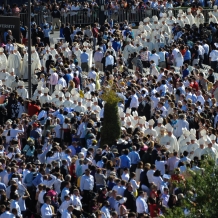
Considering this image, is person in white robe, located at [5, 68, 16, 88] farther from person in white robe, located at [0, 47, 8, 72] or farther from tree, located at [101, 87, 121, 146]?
tree, located at [101, 87, 121, 146]

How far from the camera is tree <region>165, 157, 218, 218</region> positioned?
20.9 meters

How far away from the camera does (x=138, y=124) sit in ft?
110

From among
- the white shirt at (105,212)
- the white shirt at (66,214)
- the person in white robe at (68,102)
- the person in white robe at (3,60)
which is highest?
the person in white robe at (3,60)

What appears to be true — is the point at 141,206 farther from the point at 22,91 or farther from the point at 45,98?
the point at 22,91

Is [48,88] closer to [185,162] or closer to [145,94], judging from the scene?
[145,94]

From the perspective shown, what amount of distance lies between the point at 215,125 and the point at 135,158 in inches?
201

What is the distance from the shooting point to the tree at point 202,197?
20.9 metres

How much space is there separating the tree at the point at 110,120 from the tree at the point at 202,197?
10.5 m

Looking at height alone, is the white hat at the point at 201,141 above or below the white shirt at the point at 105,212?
above

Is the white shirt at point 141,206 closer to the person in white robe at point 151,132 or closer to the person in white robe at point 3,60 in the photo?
the person in white robe at point 151,132

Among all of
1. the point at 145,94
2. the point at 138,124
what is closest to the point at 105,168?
the point at 138,124

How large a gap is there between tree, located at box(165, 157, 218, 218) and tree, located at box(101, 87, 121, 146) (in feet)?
34.6

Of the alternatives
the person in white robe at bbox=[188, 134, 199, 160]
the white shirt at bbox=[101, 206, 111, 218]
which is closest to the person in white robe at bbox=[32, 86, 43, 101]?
the person in white robe at bbox=[188, 134, 199, 160]

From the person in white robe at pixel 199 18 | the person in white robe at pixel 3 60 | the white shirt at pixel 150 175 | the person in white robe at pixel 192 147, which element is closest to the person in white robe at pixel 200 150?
the person in white robe at pixel 192 147
